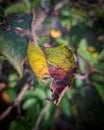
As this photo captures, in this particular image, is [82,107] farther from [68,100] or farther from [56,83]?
[56,83]

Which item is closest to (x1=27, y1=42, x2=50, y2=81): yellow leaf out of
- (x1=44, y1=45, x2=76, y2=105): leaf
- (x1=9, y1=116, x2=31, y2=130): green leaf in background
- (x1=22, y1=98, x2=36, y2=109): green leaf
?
(x1=44, y1=45, x2=76, y2=105): leaf

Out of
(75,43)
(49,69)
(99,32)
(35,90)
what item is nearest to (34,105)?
(35,90)

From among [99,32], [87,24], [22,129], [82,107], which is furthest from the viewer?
[82,107]

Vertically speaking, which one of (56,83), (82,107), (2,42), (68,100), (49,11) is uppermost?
(49,11)

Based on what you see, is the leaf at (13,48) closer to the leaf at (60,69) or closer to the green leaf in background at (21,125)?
the leaf at (60,69)

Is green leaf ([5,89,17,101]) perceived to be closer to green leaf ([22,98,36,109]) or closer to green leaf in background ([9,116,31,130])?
green leaf ([22,98,36,109])
